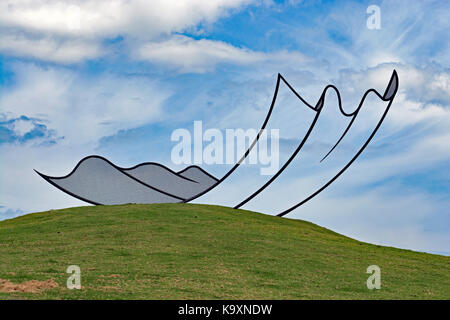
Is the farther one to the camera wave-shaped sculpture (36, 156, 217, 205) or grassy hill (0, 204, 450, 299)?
wave-shaped sculpture (36, 156, 217, 205)

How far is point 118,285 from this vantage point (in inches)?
490

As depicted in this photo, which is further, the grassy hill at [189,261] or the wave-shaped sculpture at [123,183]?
the wave-shaped sculpture at [123,183]

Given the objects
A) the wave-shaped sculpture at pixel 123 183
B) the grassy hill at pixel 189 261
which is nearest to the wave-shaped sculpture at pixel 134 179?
the wave-shaped sculpture at pixel 123 183

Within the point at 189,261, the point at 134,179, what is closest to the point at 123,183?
the point at 134,179

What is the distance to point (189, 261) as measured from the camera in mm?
15727

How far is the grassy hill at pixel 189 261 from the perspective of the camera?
489 inches

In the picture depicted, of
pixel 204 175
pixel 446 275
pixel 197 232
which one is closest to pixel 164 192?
pixel 204 175

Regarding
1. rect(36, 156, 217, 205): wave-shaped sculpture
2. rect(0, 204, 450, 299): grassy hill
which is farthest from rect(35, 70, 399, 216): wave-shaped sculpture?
rect(0, 204, 450, 299): grassy hill

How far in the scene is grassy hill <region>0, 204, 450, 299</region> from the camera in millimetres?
12422

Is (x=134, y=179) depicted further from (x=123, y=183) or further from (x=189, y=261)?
(x=189, y=261)

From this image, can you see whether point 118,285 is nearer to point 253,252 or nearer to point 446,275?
point 253,252

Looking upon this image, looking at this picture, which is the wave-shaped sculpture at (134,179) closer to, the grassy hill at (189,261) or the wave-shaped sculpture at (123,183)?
the wave-shaped sculpture at (123,183)

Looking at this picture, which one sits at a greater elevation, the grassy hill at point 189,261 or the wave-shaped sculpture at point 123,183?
the wave-shaped sculpture at point 123,183

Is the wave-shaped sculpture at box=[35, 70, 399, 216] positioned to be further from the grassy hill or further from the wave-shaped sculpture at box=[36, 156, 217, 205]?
the grassy hill
